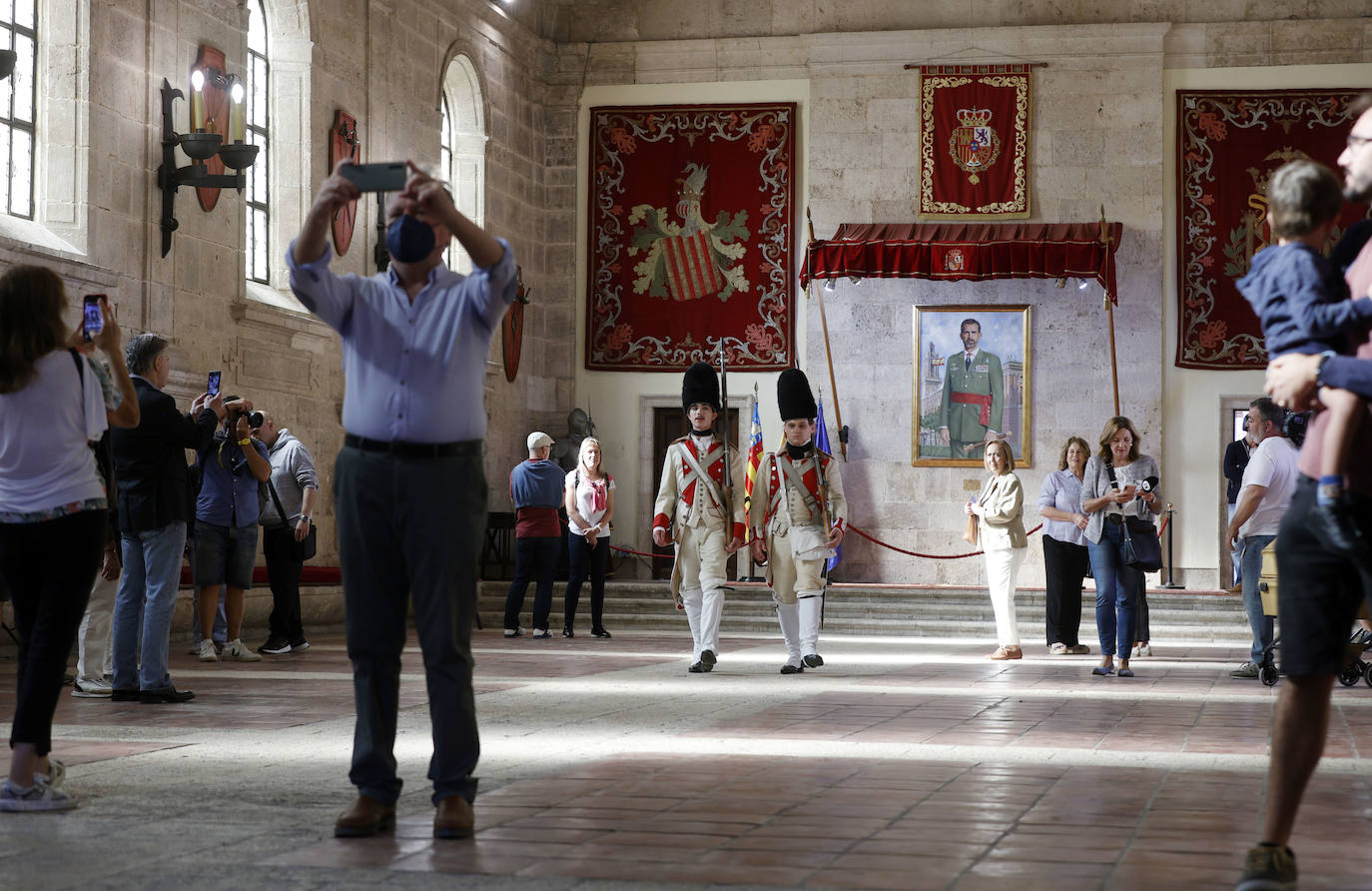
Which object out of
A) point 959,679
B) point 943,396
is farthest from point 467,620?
point 943,396

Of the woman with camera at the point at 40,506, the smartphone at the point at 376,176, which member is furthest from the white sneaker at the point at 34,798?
the smartphone at the point at 376,176

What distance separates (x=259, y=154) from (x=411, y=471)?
37.6 ft

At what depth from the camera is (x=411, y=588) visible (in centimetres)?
421

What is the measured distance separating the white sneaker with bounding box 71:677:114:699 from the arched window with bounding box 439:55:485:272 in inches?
445

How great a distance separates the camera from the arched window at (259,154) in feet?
48.1

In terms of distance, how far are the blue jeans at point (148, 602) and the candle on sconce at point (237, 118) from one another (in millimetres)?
6180

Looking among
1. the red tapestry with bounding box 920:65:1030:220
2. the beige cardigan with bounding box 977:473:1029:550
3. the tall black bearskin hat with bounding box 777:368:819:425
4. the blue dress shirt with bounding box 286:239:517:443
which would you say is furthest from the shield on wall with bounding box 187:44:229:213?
the blue dress shirt with bounding box 286:239:517:443

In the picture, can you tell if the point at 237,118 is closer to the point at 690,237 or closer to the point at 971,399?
the point at 690,237

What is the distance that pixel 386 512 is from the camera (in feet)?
13.6

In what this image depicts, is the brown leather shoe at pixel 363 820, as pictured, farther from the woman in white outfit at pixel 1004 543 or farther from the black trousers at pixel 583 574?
the black trousers at pixel 583 574

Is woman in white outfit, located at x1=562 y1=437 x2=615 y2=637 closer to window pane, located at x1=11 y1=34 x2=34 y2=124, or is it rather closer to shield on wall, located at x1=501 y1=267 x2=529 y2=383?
window pane, located at x1=11 y1=34 x2=34 y2=124

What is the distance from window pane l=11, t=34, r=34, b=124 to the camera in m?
11.4

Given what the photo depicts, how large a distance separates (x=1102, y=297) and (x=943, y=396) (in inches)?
83.4

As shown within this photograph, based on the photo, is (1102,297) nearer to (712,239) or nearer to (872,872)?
(712,239)
